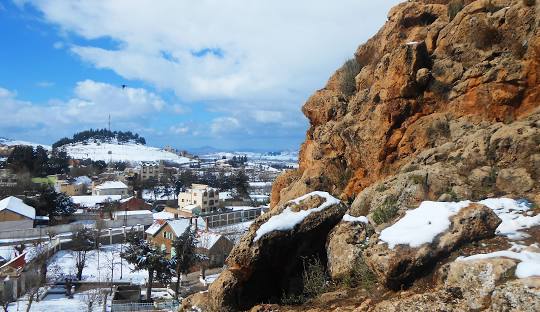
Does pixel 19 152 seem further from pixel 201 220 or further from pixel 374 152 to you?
pixel 374 152

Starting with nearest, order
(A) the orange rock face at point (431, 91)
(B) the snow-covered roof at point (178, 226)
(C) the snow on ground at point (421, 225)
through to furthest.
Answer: (C) the snow on ground at point (421, 225)
(A) the orange rock face at point (431, 91)
(B) the snow-covered roof at point (178, 226)

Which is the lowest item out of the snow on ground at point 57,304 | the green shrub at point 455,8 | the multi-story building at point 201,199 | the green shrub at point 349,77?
the snow on ground at point 57,304

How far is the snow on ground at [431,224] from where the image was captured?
20.2 ft

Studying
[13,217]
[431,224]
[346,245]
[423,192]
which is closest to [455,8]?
[423,192]

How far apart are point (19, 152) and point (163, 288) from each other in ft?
259

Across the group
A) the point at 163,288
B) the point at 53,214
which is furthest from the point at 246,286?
the point at 53,214

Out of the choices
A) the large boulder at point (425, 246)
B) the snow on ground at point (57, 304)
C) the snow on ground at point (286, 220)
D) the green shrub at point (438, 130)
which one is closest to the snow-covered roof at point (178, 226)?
the snow on ground at point (57, 304)

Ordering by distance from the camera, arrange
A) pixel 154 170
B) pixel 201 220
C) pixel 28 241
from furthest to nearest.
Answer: pixel 154 170 < pixel 201 220 < pixel 28 241

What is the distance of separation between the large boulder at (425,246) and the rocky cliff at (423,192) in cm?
2

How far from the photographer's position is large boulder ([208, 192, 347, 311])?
8.27 m

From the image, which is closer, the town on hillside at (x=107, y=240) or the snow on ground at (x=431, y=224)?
the snow on ground at (x=431, y=224)

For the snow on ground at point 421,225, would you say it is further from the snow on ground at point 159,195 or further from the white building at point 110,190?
the snow on ground at point 159,195

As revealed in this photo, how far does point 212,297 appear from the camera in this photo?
8.43 metres

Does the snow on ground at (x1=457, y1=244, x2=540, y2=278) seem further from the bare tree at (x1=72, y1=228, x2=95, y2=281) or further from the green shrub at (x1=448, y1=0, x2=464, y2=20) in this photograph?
the bare tree at (x1=72, y1=228, x2=95, y2=281)
